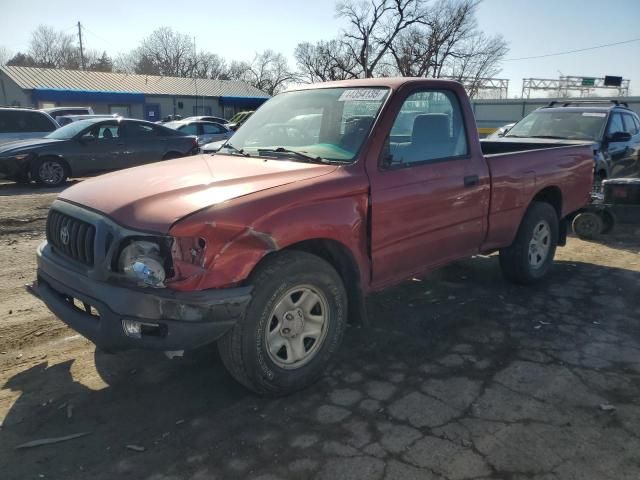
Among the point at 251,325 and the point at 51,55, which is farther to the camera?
the point at 51,55

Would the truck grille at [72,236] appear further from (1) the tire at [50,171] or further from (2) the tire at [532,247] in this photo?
(1) the tire at [50,171]

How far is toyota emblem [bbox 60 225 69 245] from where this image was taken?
10.0 feet

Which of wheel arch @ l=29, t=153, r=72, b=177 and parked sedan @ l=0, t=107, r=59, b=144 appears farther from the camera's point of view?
parked sedan @ l=0, t=107, r=59, b=144

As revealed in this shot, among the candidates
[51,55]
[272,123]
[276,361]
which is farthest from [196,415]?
[51,55]

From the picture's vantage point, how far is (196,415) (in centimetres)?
293

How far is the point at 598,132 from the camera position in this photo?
8.70 m

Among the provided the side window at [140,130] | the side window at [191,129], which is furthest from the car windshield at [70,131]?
the side window at [191,129]

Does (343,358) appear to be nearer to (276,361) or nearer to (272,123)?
(276,361)

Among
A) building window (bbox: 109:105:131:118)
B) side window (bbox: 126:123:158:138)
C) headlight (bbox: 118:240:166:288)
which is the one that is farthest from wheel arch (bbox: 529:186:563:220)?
building window (bbox: 109:105:131:118)

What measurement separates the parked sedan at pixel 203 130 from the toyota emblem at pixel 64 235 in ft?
46.6

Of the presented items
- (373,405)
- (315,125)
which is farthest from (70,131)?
(373,405)

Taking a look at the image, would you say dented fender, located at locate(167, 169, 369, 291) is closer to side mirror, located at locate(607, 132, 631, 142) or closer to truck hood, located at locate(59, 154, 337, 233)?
truck hood, located at locate(59, 154, 337, 233)

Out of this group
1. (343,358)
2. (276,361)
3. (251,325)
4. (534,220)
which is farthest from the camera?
(534,220)

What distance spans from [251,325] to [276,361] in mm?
363
